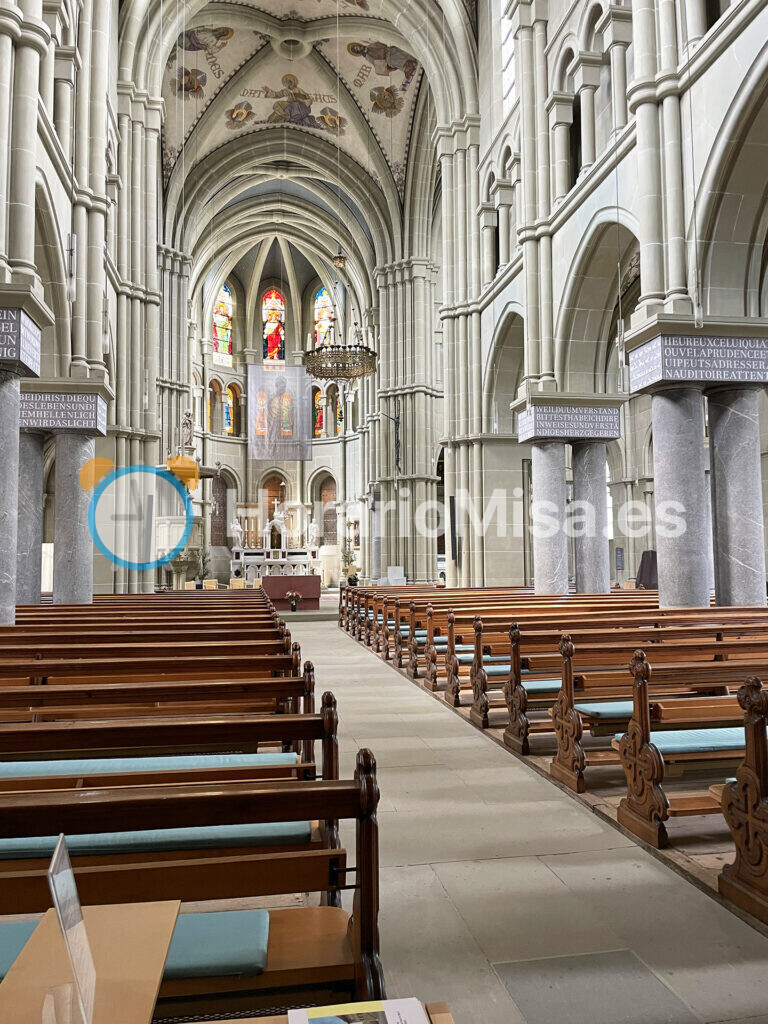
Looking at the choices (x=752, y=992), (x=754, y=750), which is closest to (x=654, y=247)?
(x=754, y=750)

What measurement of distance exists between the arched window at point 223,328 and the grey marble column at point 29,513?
89.8 feet

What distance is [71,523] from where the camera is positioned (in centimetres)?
1088

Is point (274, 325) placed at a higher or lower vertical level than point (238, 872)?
higher

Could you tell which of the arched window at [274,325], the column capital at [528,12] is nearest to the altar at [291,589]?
the column capital at [528,12]

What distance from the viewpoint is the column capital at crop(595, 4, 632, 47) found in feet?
35.0

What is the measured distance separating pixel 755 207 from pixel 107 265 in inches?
418

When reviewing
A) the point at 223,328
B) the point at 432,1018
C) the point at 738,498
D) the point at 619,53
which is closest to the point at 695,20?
the point at 619,53

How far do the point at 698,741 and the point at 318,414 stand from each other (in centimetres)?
3541

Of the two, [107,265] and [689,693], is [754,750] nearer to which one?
[689,693]

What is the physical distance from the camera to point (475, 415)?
55.7 ft

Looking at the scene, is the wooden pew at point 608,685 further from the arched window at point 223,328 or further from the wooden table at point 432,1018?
the arched window at point 223,328

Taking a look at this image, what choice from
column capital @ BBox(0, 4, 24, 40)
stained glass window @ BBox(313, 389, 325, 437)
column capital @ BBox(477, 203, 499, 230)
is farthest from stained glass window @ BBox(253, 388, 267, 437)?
column capital @ BBox(0, 4, 24, 40)

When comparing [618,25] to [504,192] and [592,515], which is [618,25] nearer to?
[504,192]

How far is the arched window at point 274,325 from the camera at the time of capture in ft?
128
